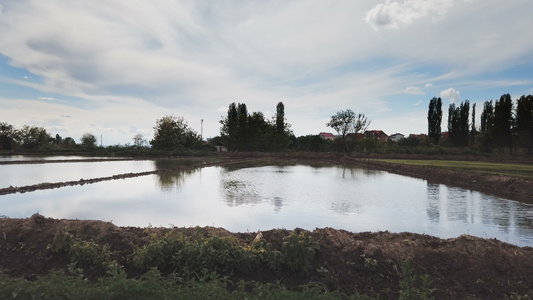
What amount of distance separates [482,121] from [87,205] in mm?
83348

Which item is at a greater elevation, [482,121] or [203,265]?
[482,121]

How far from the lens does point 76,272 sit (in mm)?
5039

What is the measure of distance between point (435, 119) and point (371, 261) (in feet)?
249

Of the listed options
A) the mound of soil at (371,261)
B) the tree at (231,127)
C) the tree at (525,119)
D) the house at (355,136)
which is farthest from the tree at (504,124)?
the mound of soil at (371,261)

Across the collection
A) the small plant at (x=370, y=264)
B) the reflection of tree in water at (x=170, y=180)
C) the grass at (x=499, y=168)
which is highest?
the grass at (x=499, y=168)

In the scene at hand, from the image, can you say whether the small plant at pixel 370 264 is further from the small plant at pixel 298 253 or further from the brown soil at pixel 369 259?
the small plant at pixel 298 253

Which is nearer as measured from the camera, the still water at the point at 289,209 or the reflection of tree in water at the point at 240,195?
the still water at the point at 289,209

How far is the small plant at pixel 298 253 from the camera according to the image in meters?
5.20

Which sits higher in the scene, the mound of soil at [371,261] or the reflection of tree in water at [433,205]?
the mound of soil at [371,261]

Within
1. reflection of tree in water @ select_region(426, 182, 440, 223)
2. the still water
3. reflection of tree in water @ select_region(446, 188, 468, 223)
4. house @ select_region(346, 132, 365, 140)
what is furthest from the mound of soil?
house @ select_region(346, 132, 365, 140)

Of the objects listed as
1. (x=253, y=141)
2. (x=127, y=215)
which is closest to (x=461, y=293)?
(x=127, y=215)

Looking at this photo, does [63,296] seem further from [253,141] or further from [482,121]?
[482,121]

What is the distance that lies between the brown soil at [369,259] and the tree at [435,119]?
73.2 meters

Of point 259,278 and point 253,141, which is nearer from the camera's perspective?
point 259,278
